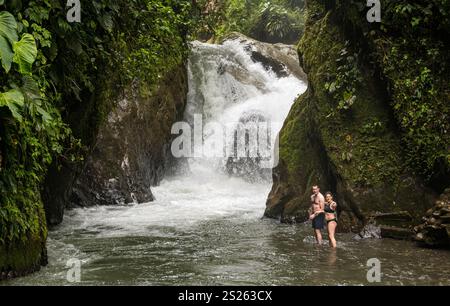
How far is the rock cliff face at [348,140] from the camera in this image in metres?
11.3

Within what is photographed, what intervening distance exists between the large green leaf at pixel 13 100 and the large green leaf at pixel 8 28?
2.33 ft

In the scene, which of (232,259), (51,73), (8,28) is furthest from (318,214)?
(8,28)

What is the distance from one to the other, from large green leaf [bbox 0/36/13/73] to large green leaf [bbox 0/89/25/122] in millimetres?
652

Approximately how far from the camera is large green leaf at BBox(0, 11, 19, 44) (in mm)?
5367

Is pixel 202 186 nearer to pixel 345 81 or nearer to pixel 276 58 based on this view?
pixel 276 58

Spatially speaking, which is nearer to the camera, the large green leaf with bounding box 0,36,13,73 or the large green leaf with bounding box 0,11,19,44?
the large green leaf with bounding box 0,36,13,73

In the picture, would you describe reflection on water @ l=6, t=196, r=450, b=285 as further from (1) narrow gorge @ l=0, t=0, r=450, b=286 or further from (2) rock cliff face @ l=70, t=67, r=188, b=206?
(2) rock cliff face @ l=70, t=67, r=188, b=206

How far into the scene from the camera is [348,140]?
40.5 ft

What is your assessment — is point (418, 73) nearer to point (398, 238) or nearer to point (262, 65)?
point (398, 238)

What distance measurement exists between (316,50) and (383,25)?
260 cm

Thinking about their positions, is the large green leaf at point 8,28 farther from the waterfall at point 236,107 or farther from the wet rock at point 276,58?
the wet rock at point 276,58

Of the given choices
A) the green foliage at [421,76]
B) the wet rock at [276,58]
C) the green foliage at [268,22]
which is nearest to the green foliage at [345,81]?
the green foliage at [421,76]

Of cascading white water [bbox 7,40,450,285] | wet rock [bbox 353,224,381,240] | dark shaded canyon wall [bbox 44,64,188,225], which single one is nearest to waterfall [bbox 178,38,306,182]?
cascading white water [bbox 7,40,450,285]

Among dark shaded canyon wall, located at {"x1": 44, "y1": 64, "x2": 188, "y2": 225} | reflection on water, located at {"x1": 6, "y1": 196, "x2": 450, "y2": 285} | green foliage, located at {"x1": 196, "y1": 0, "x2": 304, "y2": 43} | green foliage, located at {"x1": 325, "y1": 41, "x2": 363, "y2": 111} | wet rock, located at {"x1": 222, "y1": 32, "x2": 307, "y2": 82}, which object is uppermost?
green foliage, located at {"x1": 196, "y1": 0, "x2": 304, "y2": 43}
